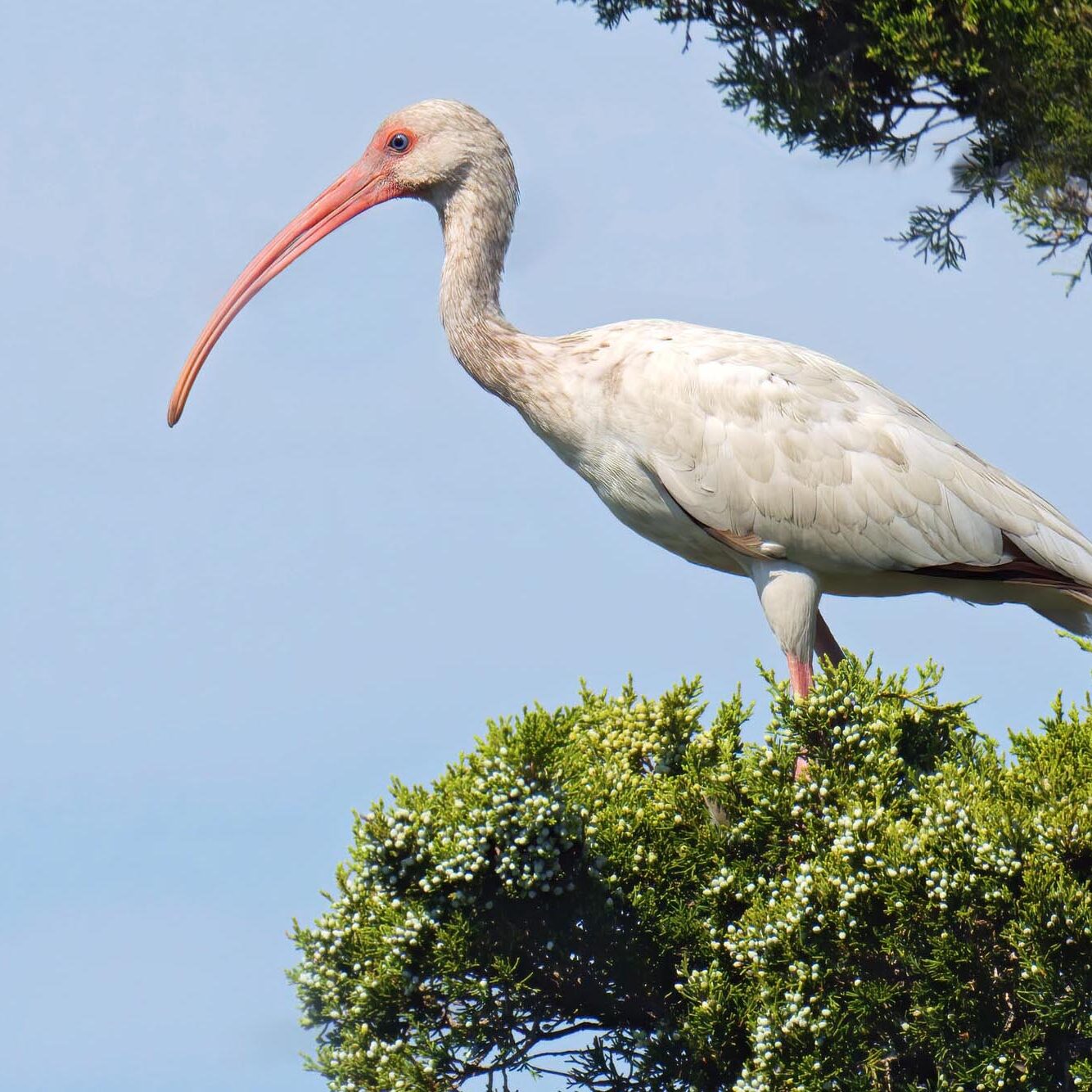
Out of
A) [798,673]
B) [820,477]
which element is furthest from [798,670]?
[820,477]

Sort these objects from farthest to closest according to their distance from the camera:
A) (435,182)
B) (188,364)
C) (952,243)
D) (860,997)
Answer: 1. (952,243)
2. (188,364)
3. (435,182)
4. (860,997)

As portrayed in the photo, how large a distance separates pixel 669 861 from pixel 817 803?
66cm

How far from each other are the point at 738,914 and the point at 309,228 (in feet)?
14.8

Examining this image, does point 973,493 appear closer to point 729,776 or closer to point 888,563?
point 888,563

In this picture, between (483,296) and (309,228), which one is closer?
(483,296)

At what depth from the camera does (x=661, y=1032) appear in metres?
6.29

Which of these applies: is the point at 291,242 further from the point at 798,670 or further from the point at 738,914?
the point at 738,914

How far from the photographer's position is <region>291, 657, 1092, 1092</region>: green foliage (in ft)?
18.1

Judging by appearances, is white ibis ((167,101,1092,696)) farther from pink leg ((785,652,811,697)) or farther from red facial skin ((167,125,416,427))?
red facial skin ((167,125,416,427))

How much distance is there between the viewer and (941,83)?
33.6 feet

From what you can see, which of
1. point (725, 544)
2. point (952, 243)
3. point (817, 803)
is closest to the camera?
point (817, 803)

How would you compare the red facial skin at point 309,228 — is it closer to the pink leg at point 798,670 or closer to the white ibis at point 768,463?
the white ibis at point 768,463

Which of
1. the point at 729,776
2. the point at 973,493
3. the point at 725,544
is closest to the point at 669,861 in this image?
the point at 729,776

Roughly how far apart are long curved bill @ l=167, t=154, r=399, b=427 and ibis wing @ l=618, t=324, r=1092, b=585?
192 centimetres
